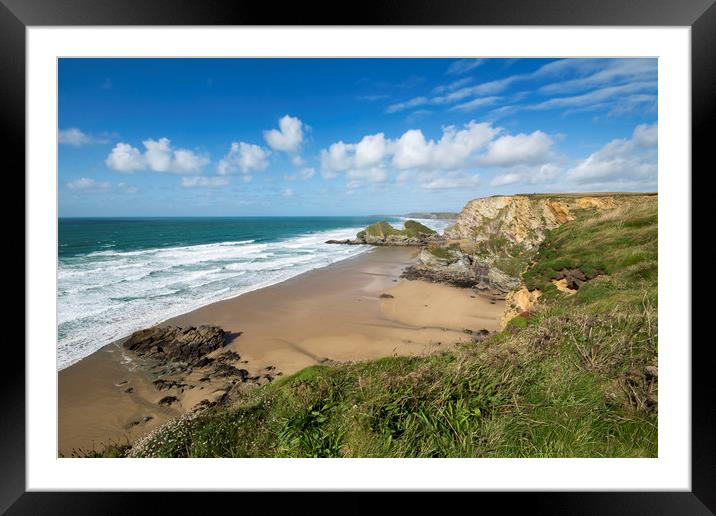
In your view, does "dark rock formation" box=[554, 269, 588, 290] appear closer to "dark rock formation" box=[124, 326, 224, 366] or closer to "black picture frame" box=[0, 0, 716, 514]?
"black picture frame" box=[0, 0, 716, 514]

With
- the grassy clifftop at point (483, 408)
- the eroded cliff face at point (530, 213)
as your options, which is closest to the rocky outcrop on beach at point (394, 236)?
the eroded cliff face at point (530, 213)

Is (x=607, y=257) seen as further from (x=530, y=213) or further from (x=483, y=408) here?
(x=530, y=213)

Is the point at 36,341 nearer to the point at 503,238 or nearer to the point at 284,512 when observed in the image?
the point at 284,512

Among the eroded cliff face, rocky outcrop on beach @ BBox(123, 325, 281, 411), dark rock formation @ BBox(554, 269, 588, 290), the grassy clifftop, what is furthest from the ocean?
the eroded cliff face

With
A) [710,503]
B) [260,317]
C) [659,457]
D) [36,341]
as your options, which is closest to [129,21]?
[36,341]

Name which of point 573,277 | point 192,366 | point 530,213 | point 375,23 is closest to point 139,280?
point 192,366
